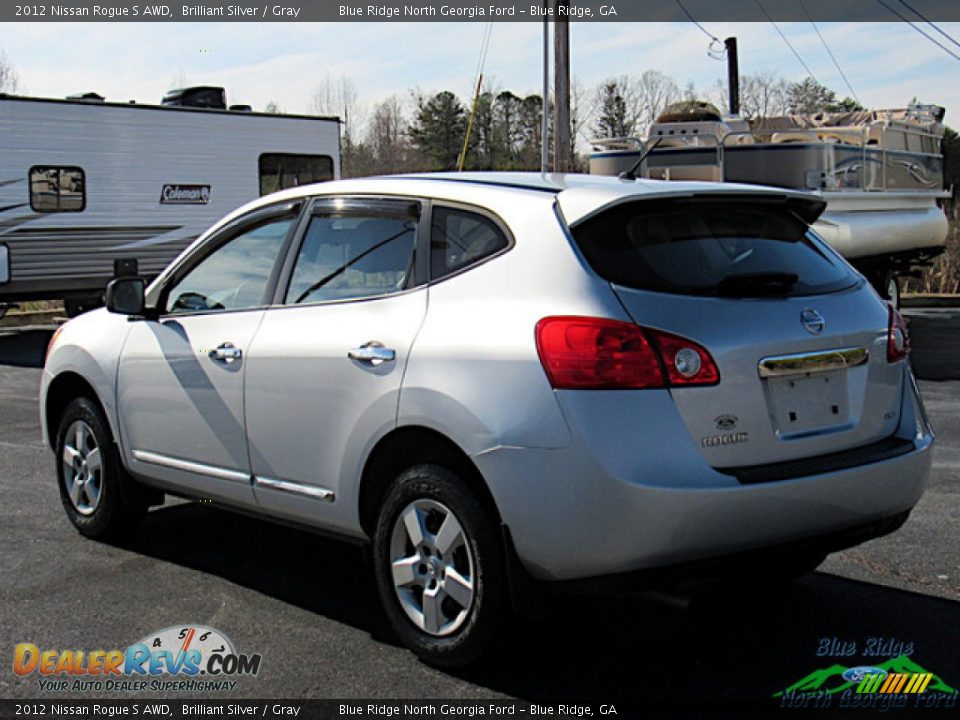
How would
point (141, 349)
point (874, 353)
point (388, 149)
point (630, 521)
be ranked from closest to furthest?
point (630, 521), point (874, 353), point (141, 349), point (388, 149)

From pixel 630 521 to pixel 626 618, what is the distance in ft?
3.87

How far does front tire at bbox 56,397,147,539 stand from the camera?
6.08m

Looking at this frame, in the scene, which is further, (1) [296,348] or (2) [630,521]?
(1) [296,348]

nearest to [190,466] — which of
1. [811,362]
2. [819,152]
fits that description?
[811,362]

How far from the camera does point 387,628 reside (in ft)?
16.0

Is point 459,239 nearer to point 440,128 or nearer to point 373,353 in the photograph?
point 373,353

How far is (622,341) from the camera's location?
3.98m

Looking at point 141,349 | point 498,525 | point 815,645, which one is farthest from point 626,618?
point 141,349

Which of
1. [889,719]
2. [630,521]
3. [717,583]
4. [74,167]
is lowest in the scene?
[889,719]

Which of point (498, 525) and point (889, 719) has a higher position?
point (498, 525)

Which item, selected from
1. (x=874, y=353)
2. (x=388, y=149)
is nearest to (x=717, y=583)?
(x=874, y=353)

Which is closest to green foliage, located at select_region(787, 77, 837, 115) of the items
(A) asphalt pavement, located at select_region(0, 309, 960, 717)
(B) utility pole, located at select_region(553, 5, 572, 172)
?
(B) utility pole, located at select_region(553, 5, 572, 172)

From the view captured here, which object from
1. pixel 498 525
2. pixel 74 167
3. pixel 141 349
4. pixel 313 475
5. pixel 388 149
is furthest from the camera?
pixel 388 149

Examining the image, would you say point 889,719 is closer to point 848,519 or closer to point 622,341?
point 848,519
